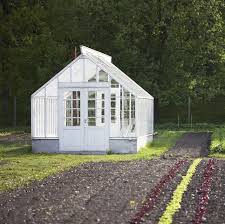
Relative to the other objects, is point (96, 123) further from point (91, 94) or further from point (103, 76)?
point (103, 76)

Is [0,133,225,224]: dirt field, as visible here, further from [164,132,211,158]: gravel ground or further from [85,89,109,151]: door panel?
[85,89,109,151]: door panel

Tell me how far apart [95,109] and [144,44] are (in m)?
21.5

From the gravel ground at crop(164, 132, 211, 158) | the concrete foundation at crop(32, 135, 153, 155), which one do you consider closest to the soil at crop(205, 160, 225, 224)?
the gravel ground at crop(164, 132, 211, 158)

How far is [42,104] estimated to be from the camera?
24594mm

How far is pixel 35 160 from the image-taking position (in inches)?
798

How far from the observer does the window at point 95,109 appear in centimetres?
2331

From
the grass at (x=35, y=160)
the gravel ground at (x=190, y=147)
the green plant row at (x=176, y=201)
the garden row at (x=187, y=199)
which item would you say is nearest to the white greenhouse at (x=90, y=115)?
the grass at (x=35, y=160)

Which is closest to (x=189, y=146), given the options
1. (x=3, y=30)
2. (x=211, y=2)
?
(x=211, y=2)

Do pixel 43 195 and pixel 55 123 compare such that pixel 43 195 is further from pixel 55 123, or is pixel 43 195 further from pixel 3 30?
A: pixel 3 30

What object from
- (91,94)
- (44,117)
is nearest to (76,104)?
(91,94)

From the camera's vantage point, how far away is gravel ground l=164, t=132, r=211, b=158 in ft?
74.6

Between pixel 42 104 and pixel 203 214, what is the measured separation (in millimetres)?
15238

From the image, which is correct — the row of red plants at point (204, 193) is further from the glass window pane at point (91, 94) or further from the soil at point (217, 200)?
the glass window pane at point (91, 94)

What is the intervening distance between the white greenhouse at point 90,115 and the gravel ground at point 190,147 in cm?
156
